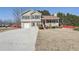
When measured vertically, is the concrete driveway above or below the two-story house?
below

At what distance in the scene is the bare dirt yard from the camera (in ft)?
19.9

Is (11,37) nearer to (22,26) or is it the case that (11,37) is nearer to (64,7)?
(22,26)

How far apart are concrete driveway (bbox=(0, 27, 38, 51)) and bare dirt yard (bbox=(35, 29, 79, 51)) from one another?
4.1 inches

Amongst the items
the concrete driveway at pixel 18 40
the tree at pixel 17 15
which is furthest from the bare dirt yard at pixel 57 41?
the tree at pixel 17 15

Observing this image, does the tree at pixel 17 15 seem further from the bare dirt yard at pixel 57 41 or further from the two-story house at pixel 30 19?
the bare dirt yard at pixel 57 41

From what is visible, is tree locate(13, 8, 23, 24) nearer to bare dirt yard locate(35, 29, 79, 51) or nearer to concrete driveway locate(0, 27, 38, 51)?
concrete driveway locate(0, 27, 38, 51)

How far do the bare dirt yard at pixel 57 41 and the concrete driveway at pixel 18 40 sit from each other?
105mm

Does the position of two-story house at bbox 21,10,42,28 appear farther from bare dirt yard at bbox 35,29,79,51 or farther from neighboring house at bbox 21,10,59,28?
bare dirt yard at bbox 35,29,79,51

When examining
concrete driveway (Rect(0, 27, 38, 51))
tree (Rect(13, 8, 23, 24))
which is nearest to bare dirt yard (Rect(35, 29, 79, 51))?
concrete driveway (Rect(0, 27, 38, 51))

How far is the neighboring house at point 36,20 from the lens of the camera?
6086mm

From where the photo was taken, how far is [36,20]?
6.08 metres
